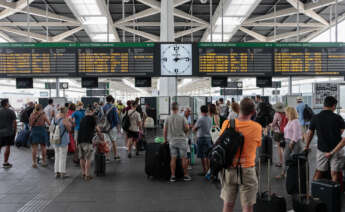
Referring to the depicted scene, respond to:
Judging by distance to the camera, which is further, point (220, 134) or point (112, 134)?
point (112, 134)

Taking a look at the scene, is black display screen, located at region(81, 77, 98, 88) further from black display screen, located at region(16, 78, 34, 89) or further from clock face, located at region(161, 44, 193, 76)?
clock face, located at region(161, 44, 193, 76)

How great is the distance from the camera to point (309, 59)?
9922 mm

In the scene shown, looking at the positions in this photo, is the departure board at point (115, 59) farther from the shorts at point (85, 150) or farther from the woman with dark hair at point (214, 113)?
the shorts at point (85, 150)

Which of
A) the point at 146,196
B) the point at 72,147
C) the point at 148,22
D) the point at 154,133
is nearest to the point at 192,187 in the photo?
the point at 146,196

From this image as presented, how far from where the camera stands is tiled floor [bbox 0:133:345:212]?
4484 millimetres

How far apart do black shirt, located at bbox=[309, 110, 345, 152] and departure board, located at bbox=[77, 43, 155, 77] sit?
6101mm

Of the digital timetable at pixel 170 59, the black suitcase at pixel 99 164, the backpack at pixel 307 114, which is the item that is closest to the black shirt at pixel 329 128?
the black suitcase at pixel 99 164

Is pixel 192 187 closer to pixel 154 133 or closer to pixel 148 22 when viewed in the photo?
pixel 154 133

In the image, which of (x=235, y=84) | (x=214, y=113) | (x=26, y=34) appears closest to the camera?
(x=214, y=113)

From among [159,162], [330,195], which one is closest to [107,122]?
[159,162]

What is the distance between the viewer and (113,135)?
26.6 ft

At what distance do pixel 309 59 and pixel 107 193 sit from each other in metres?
7.94

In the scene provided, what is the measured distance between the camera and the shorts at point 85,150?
6.06 m

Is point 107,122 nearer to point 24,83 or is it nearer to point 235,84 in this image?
point 24,83
